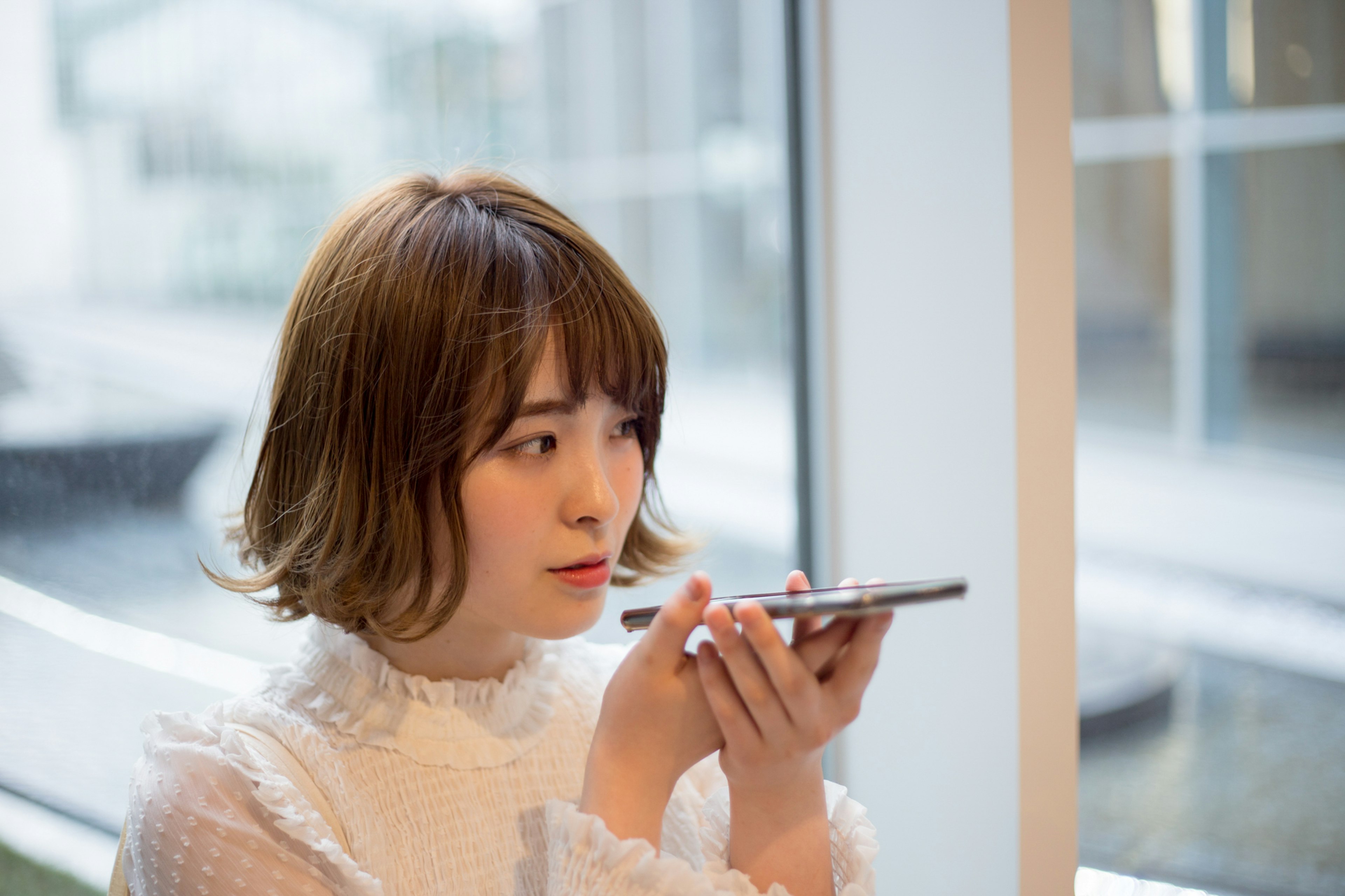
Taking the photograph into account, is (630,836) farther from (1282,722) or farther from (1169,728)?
(1282,722)

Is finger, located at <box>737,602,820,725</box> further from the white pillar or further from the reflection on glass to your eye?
the reflection on glass

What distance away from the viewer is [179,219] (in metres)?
1.05

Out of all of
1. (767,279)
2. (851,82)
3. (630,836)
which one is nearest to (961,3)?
(851,82)

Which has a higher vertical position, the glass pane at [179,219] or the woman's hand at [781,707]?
the glass pane at [179,219]

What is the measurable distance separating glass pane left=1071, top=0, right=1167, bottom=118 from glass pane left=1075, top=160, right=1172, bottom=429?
0.39 ft

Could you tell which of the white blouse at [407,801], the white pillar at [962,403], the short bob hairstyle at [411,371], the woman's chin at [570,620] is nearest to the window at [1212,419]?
the white pillar at [962,403]

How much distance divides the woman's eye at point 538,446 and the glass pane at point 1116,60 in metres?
1.54

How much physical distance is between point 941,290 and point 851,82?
0.31 m

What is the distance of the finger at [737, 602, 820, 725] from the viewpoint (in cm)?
60

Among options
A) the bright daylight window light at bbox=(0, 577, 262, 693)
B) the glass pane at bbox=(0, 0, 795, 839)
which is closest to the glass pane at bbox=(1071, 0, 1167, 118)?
the glass pane at bbox=(0, 0, 795, 839)

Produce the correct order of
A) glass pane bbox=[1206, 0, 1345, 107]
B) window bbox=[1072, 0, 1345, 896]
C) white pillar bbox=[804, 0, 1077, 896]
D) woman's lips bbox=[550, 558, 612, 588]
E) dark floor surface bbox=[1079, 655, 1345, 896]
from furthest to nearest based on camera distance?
glass pane bbox=[1206, 0, 1345, 107], window bbox=[1072, 0, 1345, 896], dark floor surface bbox=[1079, 655, 1345, 896], white pillar bbox=[804, 0, 1077, 896], woman's lips bbox=[550, 558, 612, 588]

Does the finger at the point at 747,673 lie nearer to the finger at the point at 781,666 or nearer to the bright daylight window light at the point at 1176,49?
the finger at the point at 781,666

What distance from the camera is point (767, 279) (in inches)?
55.8

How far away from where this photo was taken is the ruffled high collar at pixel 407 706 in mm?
783
